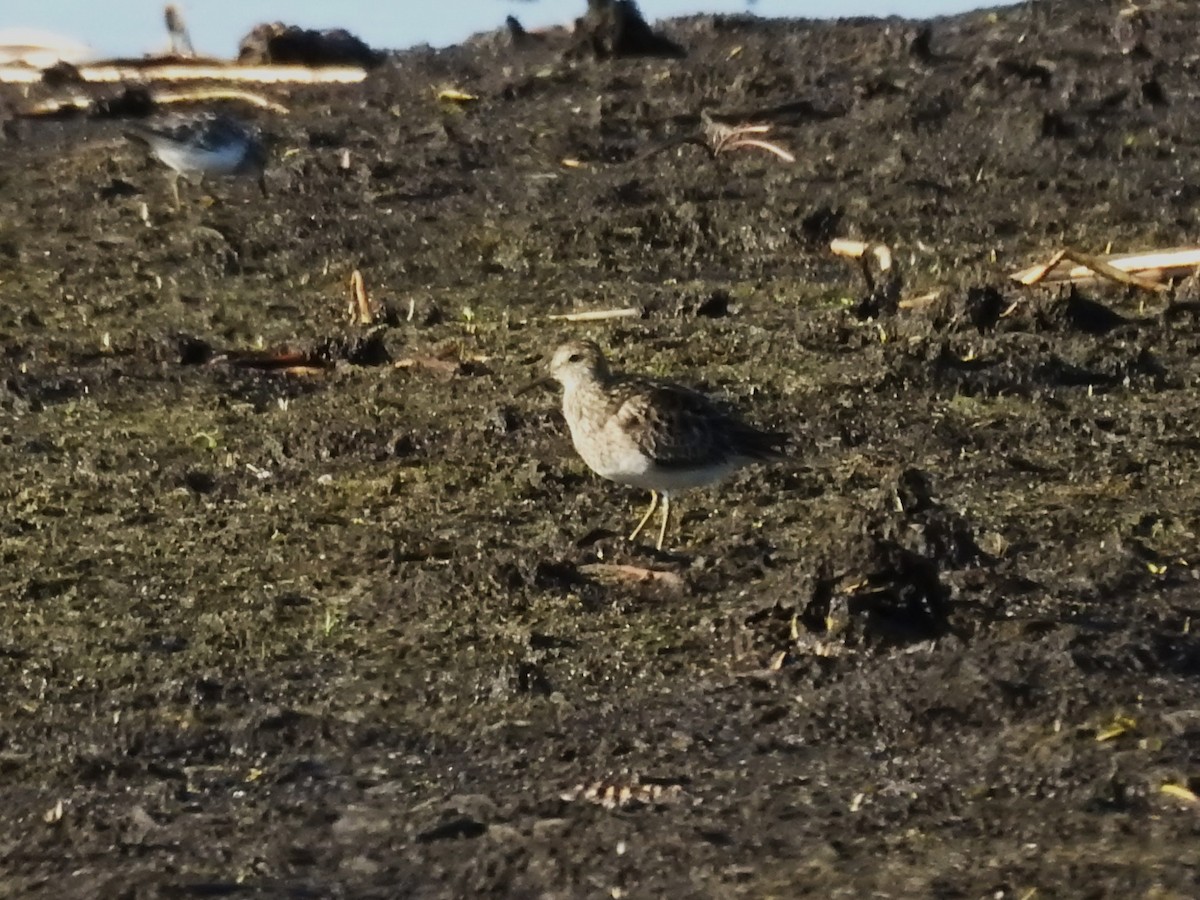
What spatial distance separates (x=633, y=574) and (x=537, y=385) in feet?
7.60

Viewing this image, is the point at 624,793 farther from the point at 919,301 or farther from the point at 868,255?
the point at 868,255

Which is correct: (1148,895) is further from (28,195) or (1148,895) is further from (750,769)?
(28,195)

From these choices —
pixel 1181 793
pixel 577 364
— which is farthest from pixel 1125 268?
pixel 1181 793

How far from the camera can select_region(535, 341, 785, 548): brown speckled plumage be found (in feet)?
24.6

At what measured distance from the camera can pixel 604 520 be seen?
791cm

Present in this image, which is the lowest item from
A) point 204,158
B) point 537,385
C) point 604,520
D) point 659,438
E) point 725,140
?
point 604,520

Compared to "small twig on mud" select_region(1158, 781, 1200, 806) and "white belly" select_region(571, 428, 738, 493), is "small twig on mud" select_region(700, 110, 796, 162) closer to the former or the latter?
"white belly" select_region(571, 428, 738, 493)

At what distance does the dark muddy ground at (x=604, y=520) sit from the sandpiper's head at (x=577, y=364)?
1.11ft

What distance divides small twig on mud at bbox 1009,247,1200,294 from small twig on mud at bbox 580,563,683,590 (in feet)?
12.6

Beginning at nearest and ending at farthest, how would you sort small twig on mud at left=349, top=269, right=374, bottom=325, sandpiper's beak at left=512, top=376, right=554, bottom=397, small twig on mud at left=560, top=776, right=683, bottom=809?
small twig on mud at left=560, top=776, right=683, bottom=809
sandpiper's beak at left=512, top=376, right=554, bottom=397
small twig on mud at left=349, top=269, right=374, bottom=325

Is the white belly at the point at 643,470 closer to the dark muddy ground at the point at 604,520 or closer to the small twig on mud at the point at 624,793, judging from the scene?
the dark muddy ground at the point at 604,520

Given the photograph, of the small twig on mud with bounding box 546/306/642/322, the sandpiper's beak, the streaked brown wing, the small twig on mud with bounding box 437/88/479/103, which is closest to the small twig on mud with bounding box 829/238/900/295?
the small twig on mud with bounding box 546/306/642/322

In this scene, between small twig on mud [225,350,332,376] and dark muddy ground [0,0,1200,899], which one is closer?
dark muddy ground [0,0,1200,899]

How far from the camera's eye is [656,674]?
20.9ft
